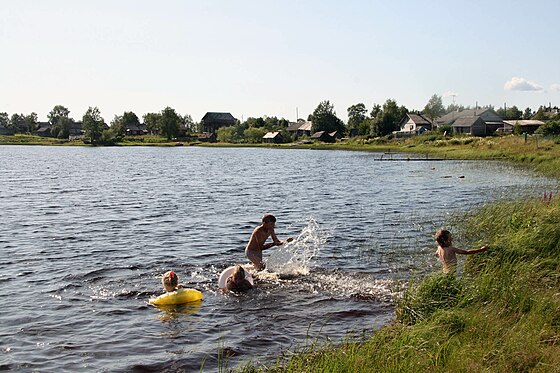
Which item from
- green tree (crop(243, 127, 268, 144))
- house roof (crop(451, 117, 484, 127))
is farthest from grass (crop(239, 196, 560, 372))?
green tree (crop(243, 127, 268, 144))

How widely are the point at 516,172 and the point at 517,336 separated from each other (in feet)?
144

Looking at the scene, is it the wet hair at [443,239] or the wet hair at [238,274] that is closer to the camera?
the wet hair at [443,239]

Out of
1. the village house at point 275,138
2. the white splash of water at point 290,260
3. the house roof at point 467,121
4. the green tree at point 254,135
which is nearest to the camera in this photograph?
the white splash of water at point 290,260

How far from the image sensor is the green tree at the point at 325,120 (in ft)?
604

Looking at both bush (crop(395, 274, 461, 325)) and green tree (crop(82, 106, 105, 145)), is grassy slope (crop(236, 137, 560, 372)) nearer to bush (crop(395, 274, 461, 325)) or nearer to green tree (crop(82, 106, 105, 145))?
bush (crop(395, 274, 461, 325))

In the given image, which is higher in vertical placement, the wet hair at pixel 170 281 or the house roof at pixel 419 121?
the house roof at pixel 419 121

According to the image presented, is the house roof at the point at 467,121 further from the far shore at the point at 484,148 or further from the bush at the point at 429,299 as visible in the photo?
the bush at the point at 429,299

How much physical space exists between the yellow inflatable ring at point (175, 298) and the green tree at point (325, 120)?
17217 cm

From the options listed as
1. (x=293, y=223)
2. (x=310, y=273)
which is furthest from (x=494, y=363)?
(x=293, y=223)

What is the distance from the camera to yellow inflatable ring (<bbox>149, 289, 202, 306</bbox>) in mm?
13500

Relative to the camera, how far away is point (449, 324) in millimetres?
9031

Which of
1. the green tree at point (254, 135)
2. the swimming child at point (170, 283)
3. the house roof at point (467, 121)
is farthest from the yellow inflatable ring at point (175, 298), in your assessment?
the green tree at point (254, 135)

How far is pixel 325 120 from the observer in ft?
604

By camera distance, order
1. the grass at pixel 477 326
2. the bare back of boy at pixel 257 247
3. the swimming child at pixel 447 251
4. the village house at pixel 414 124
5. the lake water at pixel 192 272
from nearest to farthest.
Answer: the grass at pixel 477 326, the lake water at pixel 192 272, the swimming child at pixel 447 251, the bare back of boy at pixel 257 247, the village house at pixel 414 124
